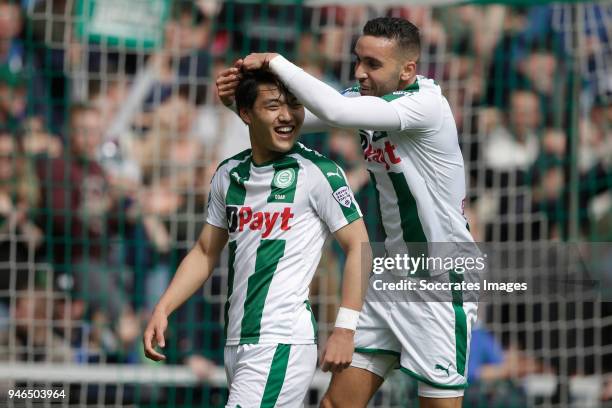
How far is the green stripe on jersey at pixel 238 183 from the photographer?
5.06 meters

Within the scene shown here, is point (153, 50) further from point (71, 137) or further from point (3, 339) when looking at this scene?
point (3, 339)

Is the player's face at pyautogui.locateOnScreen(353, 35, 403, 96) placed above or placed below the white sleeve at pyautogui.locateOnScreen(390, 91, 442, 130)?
above

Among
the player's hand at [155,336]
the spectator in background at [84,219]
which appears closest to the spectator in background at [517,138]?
the spectator in background at [84,219]

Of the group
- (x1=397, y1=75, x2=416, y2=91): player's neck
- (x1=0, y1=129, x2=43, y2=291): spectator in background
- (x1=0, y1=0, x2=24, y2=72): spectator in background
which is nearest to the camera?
(x1=397, y1=75, x2=416, y2=91): player's neck

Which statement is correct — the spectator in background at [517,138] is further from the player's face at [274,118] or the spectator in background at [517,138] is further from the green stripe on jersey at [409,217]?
the player's face at [274,118]

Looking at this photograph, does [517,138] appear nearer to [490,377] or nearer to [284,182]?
[490,377]

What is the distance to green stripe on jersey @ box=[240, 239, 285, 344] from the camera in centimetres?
492

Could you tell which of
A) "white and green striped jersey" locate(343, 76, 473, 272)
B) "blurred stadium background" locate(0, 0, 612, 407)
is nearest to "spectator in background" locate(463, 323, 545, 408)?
"blurred stadium background" locate(0, 0, 612, 407)

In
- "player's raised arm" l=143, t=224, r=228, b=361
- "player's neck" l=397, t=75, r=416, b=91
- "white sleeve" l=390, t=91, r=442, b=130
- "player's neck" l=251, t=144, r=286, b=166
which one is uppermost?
"player's neck" l=397, t=75, r=416, b=91

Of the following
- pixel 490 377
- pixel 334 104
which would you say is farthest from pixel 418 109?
pixel 490 377

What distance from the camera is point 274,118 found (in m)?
4.95

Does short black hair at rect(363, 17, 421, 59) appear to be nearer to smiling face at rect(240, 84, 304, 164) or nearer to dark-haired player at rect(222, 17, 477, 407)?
dark-haired player at rect(222, 17, 477, 407)

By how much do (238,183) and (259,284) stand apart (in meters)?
0.45

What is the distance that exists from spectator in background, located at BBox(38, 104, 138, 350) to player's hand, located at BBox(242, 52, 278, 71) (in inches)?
142
